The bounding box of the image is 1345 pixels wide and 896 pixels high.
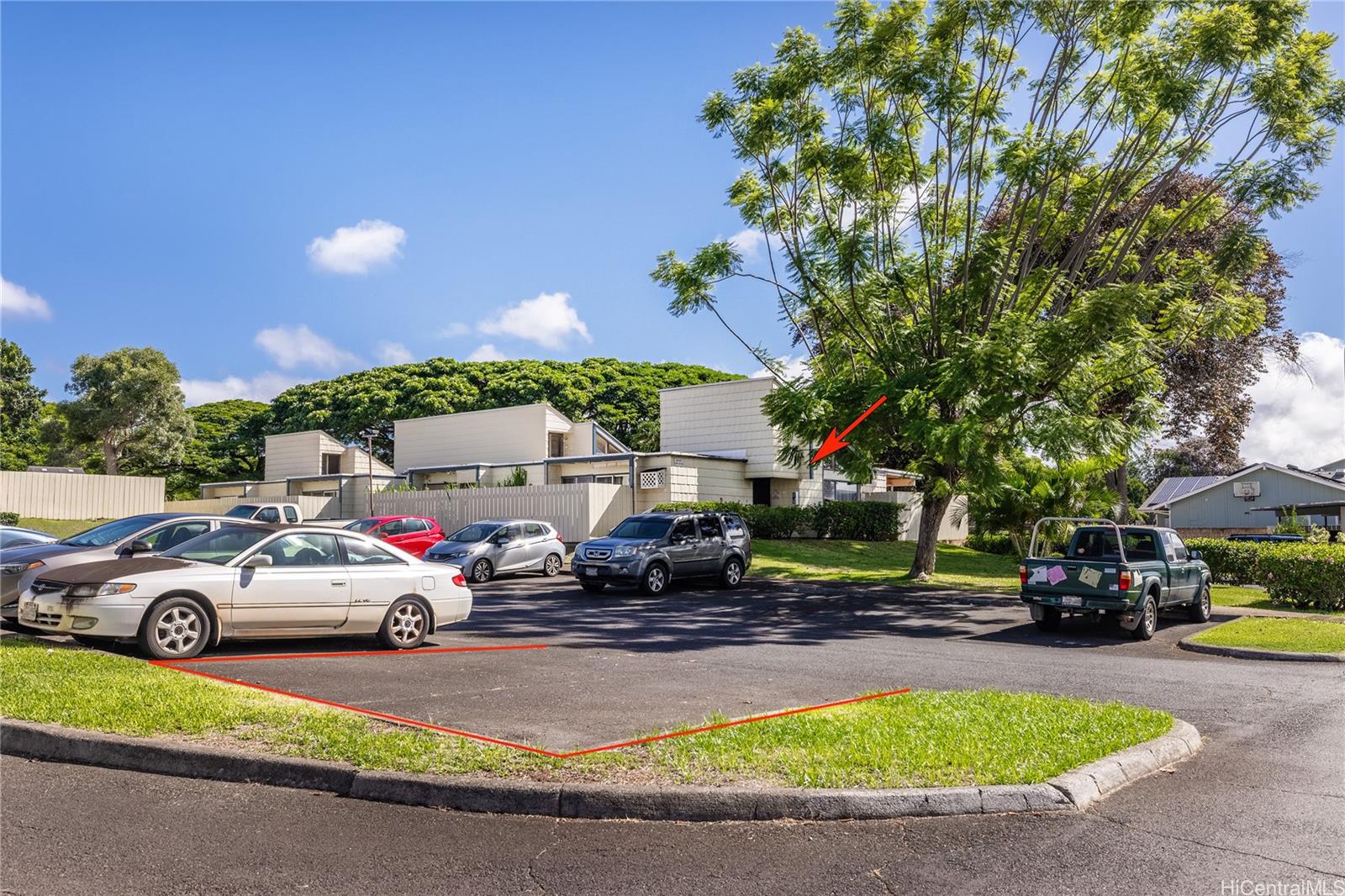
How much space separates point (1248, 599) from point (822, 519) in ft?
53.2

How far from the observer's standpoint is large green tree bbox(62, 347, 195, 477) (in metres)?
50.2

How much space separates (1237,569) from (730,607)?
547 inches

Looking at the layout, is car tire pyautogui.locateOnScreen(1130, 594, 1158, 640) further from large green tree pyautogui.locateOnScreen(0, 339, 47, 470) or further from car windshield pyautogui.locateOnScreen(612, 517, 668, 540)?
large green tree pyautogui.locateOnScreen(0, 339, 47, 470)

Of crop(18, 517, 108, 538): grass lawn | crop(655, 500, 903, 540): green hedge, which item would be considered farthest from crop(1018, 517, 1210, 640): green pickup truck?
crop(18, 517, 108, 538): grass lawn

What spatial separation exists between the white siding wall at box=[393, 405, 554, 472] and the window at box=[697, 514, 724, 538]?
65.1 ft

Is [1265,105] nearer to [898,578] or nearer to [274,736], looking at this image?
[898,578]

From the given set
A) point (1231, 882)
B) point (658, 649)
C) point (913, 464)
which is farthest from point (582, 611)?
point (1231, 882)

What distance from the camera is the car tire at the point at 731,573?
22.7 metres

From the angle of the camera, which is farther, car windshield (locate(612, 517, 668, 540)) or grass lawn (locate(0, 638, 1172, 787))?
car windshield (locate(612, 517, 668, 540))

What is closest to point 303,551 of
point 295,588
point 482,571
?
point 295,588

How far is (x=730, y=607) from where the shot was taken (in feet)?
61.2

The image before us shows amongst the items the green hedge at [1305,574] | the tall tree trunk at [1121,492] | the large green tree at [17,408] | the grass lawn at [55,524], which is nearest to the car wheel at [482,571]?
the green hedge at [1305,574]

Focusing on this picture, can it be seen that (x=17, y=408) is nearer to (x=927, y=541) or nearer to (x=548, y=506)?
(x=548, y=506)
